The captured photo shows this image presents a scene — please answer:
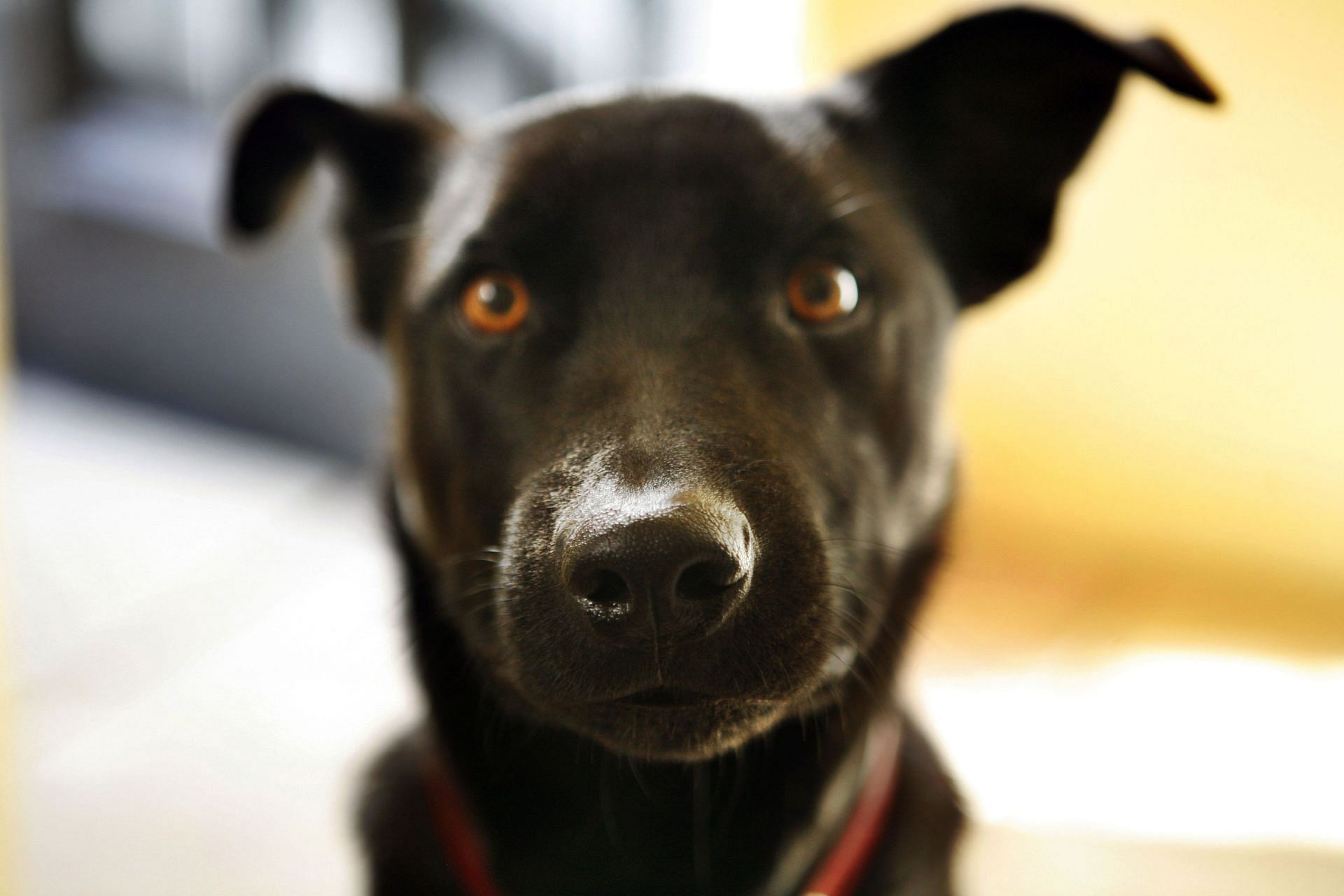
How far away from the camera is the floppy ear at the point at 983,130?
1.09 m

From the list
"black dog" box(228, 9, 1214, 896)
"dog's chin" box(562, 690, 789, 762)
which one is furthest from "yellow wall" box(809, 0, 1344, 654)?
"dog's chin" box(562, 690, 789, 762)

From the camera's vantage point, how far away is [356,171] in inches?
50.5

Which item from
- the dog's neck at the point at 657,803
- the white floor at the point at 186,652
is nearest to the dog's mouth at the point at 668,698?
the dog's neck at the point at 657,803

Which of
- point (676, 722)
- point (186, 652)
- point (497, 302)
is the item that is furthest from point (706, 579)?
point (186, 652)

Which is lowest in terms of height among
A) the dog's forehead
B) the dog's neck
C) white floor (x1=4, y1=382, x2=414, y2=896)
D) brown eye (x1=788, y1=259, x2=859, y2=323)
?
white floor (x1=4, y1=382, x2=414, y2=896)

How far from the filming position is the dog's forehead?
994 millimetres

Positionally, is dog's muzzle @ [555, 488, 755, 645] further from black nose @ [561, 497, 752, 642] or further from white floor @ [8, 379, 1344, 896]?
white floor @ [8, 379, 1344, 896]

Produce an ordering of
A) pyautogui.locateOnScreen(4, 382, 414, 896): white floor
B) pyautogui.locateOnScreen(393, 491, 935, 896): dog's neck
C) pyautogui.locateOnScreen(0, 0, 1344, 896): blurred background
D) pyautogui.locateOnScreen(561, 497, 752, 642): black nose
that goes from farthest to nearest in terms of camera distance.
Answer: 1. pyautogui.locateOnScreen(4, 382, 414, 896): white floor
2. pyautogui.locateOnScreen(393, 491, 935, 896): dog's neck
3. pyautogui.locateOnScreen(0, 0, 1344, 896): blurred background
4. pyautogui.locateOnScreen(561, 497, 752, 642): black nose

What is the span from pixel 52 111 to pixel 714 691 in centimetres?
311

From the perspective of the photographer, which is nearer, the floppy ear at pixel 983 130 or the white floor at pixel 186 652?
the floppy ear at pixel 983 130

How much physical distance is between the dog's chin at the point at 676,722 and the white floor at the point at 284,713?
1.14 feet

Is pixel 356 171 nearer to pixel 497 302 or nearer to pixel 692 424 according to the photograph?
pixel 497 302

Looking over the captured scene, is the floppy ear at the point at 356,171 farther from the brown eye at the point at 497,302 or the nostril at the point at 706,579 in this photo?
the nostril at the point at 706,579

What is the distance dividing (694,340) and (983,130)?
1.37 feet
